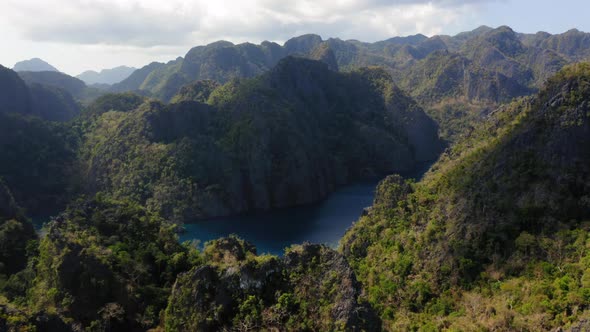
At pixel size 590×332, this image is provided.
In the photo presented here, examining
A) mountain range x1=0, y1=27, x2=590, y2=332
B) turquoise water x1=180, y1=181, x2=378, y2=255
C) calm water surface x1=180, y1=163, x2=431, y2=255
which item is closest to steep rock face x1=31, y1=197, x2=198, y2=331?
mountain range x1=0, y1=27, x2=590, y2=332

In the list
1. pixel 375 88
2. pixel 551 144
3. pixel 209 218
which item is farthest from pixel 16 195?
pixel 375 88

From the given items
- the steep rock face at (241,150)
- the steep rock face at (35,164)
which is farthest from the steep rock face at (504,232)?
the steep rock face at (35,164)

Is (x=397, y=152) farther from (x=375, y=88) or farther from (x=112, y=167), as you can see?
(x=112, y=167)

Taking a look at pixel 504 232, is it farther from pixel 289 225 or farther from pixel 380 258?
pixel 289 225

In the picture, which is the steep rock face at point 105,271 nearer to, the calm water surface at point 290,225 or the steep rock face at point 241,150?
the calm water surface at point 290,225

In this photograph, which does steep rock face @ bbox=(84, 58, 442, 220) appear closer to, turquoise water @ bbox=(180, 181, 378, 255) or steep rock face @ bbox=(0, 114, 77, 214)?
turquoise water @ bbox=(180, 181, 378, 255)

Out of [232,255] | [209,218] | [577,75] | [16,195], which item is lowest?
[209,218]
